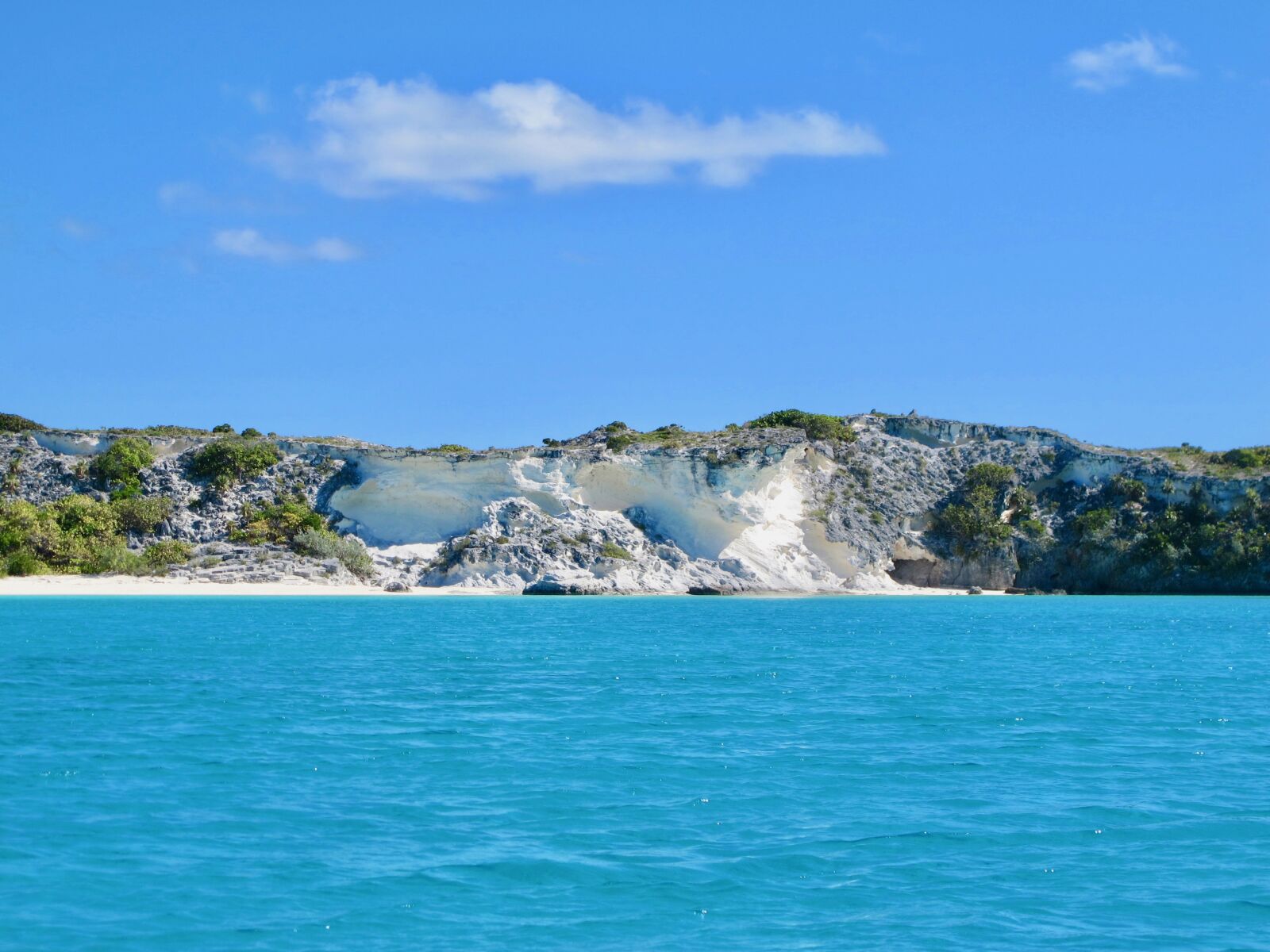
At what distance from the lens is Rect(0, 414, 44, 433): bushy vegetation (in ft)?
226

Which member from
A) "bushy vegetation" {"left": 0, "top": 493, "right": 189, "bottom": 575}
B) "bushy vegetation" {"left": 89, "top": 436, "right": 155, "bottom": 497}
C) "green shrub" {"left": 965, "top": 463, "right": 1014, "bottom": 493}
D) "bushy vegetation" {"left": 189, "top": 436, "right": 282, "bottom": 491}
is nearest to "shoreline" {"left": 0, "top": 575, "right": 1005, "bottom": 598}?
"bushy vegetation" {"left": 0, "top": 493, "right": 189, "bottom": 575}

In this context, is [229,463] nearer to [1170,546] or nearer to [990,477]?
[990,477]

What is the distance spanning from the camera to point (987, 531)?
67.3m

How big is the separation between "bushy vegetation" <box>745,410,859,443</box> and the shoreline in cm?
1377

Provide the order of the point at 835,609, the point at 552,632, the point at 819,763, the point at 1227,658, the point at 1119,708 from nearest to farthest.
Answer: the point at 819,763
the point at 1119,708
the point at 1227,658
the point at 552,632
the point at 835,609

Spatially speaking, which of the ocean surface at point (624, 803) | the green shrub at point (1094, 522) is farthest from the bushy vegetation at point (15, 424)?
the green shrub at point (1094, 522)

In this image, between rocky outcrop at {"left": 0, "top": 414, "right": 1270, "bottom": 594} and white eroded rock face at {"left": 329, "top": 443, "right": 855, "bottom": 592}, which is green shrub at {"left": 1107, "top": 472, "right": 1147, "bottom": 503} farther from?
white eroded rock face at {"left": 329, "top": 443, "right": 855, "bottom": 592}

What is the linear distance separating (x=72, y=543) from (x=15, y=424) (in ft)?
52.7

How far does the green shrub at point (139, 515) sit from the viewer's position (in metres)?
60.5

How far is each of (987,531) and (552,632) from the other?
125 feet

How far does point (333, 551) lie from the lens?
5994 centimetres

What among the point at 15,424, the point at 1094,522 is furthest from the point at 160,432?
the point at 1094,522

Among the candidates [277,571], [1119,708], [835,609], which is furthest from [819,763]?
[277,571]

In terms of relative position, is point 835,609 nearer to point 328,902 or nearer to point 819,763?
point 819,763
